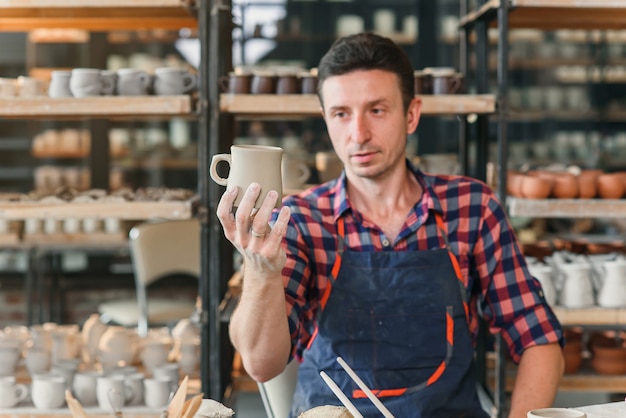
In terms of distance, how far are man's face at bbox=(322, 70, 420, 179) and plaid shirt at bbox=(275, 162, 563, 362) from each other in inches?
4.9

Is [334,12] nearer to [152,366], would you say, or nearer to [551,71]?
[551,71]

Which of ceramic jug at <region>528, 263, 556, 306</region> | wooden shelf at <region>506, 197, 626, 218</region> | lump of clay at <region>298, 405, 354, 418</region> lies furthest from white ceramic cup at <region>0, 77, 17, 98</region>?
lump of clay at <region>298, 405, 354, 418</region>

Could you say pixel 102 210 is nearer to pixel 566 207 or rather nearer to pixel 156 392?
pixel 156 392

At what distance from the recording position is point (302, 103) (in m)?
2.83

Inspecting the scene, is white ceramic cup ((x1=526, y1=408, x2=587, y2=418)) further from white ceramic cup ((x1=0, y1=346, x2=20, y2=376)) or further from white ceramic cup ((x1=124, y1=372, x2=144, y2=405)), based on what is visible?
white ceramic cup ((x1=0, y1=346, x2=20, y2=376))

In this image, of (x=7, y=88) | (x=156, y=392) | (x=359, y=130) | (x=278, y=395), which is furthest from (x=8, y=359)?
(x=359, y=130)

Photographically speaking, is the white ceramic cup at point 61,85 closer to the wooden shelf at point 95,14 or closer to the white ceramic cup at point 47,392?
the wooden shelf at point 95,14

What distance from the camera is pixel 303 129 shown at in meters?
5.82

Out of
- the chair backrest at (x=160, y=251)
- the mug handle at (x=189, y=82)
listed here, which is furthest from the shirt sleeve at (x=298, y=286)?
the chair backrest at (x=160, y=251)

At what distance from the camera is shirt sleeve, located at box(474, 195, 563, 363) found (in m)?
2.09

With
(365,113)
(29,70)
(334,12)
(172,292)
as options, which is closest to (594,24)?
(365,113)

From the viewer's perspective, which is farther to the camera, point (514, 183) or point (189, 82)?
point (514, 183)

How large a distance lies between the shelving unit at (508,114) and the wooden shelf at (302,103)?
73 mm

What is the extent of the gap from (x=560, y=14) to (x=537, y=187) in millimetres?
646
